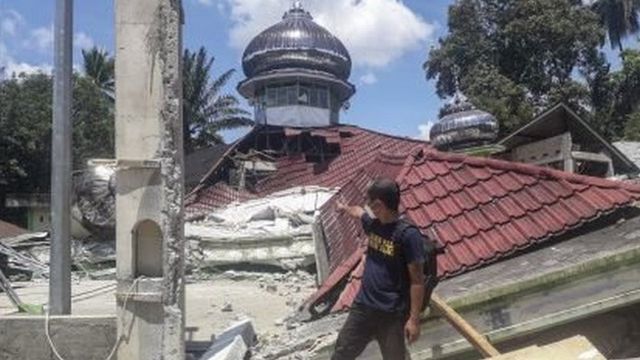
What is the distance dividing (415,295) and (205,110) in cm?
3667

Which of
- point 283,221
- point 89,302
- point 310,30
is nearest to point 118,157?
point 89,302

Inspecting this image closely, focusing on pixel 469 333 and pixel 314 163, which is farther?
pixel 314 163

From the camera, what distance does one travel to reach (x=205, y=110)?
40.2 metres

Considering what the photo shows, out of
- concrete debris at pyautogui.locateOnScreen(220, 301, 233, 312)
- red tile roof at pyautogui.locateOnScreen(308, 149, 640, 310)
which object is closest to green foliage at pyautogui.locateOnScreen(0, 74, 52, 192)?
concrete debris at pyautogui.locateOnScreen(220, 301, 233, 312)

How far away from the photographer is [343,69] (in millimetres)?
27438

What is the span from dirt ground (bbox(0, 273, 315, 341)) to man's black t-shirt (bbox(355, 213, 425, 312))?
4151 mm

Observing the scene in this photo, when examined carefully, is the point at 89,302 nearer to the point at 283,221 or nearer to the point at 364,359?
the point at 283,221

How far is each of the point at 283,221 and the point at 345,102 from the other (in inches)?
473

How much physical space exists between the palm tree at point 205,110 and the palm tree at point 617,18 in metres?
18.9

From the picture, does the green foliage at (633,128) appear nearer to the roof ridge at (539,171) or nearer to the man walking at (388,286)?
the roof ridge at (539,171)

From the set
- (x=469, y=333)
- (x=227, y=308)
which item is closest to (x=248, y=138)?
(x=227, y=308)

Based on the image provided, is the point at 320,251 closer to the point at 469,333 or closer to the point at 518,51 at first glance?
the point at 469,333

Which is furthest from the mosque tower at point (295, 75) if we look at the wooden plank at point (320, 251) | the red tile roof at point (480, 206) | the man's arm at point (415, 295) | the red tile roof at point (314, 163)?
the man's arm at point (415, 295)

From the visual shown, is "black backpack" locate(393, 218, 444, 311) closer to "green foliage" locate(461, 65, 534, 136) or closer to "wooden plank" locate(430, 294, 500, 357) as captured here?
"wooden plank" locate(430, 294, 500, 357)
